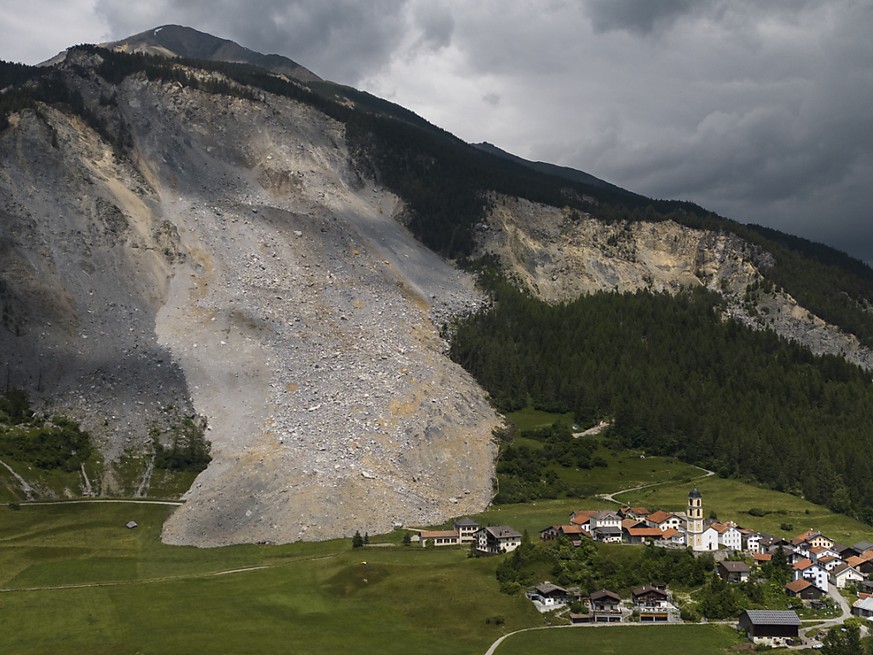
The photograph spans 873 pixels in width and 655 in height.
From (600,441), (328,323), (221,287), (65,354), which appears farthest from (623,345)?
(65,354)

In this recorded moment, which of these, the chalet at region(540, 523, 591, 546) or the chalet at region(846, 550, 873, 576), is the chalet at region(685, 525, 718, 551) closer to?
the chalet at region(540, 523, 591, 546)

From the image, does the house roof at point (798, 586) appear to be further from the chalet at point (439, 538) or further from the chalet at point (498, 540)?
the chalet at point (439, 538)

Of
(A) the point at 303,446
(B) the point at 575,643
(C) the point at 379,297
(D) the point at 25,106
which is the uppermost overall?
(D) the point at 25,106

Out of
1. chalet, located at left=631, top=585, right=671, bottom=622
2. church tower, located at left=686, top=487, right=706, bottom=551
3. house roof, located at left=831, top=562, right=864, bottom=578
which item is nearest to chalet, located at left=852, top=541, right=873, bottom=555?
house roof, located at left=831, top=562, right=864, bottom=578

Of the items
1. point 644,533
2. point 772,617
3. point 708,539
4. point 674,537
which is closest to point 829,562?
point 708,539

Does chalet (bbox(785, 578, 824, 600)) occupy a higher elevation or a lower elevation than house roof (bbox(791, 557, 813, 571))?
lower

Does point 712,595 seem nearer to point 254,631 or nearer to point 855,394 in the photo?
point 254,631
